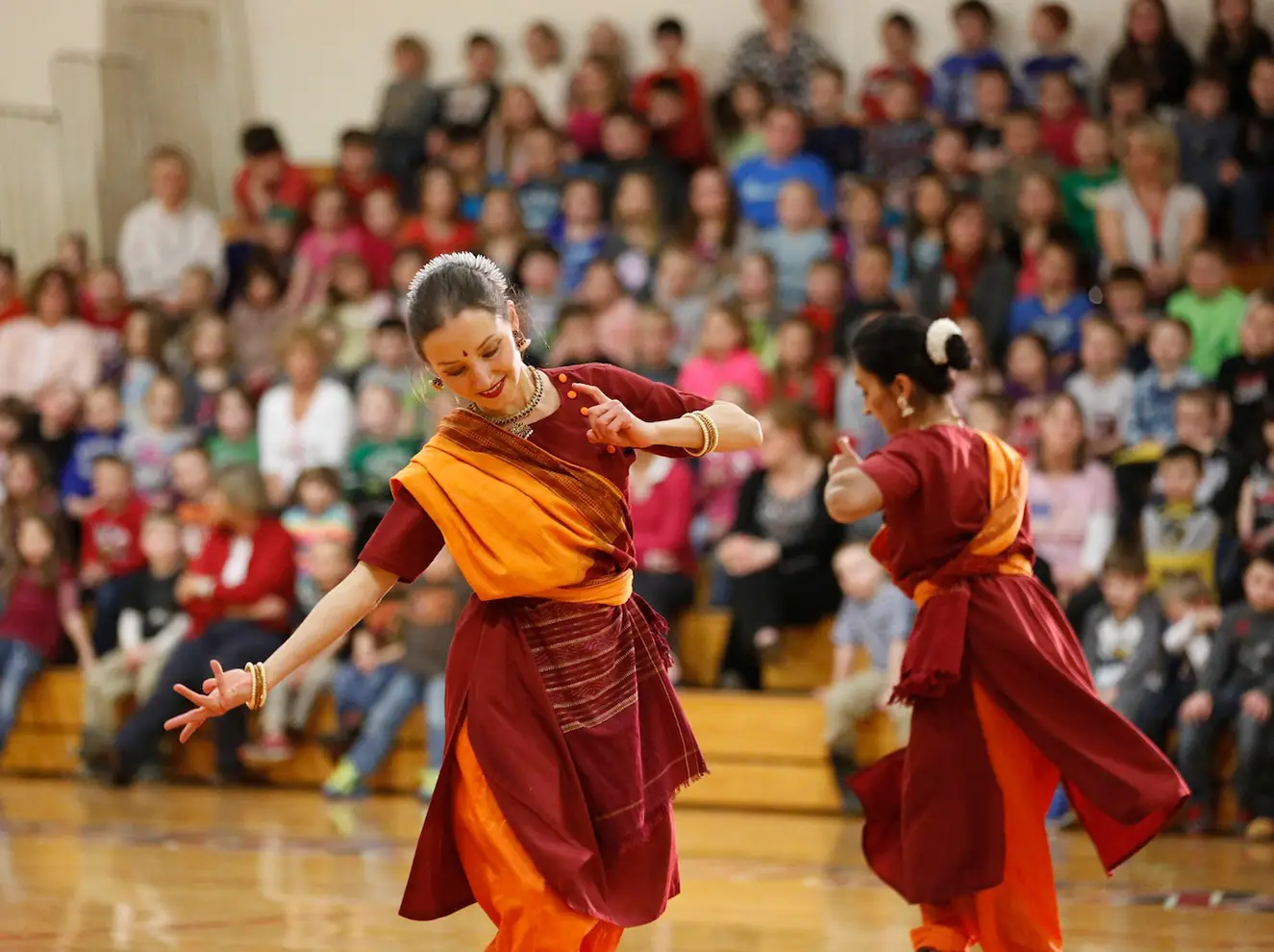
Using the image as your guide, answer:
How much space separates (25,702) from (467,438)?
5.98m

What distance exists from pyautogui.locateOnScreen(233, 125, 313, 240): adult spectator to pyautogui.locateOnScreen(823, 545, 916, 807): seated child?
4.95m

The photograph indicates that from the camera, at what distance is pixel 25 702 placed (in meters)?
8.64

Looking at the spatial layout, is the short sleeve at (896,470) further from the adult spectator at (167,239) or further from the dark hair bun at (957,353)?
the adult spectator at (167,239)

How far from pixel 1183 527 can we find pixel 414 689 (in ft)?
10.4

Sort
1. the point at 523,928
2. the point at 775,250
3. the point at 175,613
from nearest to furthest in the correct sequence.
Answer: the point at 523,928 → the point at 175,613 → the point at 775,250

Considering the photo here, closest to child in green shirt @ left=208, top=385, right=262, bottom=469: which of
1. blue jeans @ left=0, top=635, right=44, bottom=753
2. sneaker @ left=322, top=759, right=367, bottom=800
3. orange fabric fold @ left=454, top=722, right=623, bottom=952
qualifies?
blue jeans @ left=0, top=635, right=44, bottom=753

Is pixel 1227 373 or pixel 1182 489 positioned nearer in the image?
pixel 1182 489

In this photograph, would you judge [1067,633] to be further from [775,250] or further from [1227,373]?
[775,250]

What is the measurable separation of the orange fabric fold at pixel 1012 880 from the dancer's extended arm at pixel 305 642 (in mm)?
1369

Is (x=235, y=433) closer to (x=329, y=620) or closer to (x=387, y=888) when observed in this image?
(x=387, y=888)

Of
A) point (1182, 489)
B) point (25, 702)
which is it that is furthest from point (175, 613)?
point (1182, 489)

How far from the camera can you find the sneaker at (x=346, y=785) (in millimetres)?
7617

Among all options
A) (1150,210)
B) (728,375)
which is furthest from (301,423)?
(1150,210)

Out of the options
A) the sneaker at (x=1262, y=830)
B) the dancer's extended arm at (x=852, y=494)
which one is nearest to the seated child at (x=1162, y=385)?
the sneaker at (x=1262, y=830)
